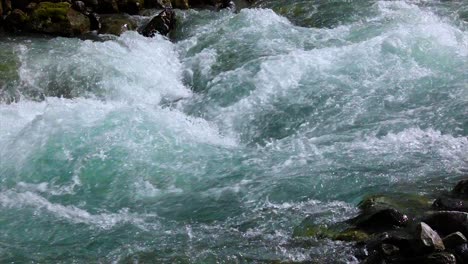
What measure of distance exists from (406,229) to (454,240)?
22.3 inches

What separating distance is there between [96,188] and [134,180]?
482 millimetres

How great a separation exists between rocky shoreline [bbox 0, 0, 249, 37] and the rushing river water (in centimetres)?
46

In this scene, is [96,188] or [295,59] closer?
[96,188]

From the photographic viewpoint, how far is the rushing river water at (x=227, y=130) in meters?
6.65

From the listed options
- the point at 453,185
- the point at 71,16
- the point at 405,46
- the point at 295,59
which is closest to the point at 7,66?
the point at 71,16

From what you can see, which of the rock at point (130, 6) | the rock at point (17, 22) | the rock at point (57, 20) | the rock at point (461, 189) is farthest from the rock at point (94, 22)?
the rock at point (461, 189)

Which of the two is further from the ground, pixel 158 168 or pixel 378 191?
pixel 378 191

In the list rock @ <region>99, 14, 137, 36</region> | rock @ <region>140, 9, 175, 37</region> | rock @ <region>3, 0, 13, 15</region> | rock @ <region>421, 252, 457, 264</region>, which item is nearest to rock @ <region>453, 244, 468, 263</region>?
rock @ <region>421, 252, 457, 264</region>

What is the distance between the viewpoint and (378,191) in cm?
699

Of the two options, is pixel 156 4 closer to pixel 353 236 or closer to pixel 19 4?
pixel 19 4

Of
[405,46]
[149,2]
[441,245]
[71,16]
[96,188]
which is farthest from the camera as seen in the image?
[149,2]

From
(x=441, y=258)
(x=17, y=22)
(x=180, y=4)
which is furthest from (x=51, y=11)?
(x=441, y=258)

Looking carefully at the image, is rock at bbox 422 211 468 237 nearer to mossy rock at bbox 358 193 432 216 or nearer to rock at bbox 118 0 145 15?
mossy rock at bbox 358 193 432 216

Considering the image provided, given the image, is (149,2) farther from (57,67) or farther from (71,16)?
(57,67)
